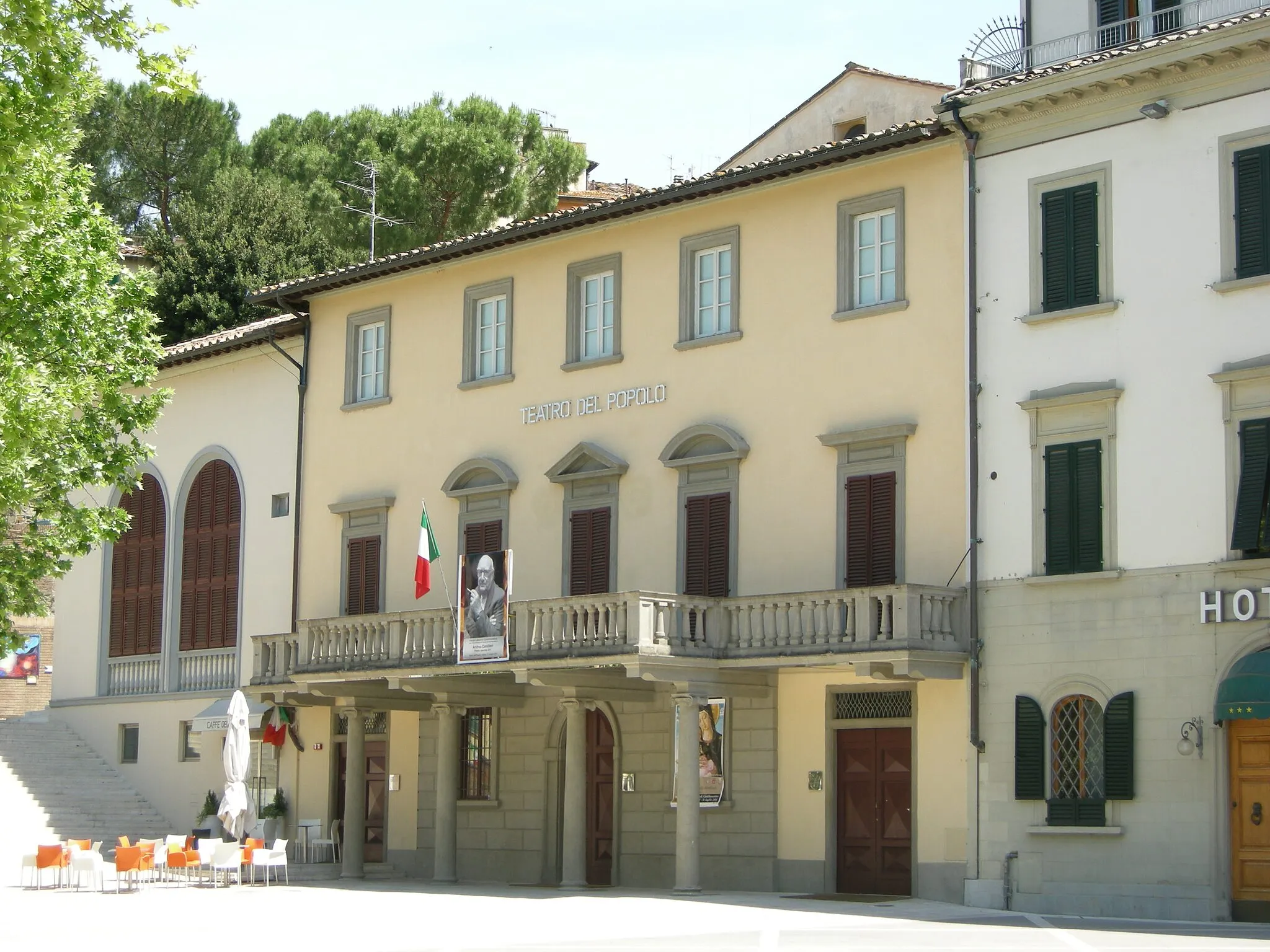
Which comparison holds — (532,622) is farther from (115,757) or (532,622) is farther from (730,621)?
(115,757)

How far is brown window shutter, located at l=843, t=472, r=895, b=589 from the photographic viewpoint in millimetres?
26656

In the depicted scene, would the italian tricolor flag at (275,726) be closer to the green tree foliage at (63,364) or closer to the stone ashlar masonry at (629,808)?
the stone ashlar masonry at (629,808)

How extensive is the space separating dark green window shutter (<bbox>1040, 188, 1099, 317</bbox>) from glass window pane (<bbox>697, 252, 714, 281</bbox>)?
596cm

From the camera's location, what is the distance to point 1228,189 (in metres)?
23.6

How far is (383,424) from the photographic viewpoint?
34500 millimetres

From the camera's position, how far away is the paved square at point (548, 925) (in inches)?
774

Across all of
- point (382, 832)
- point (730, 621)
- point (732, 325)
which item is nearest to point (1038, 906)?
point (730, 621)

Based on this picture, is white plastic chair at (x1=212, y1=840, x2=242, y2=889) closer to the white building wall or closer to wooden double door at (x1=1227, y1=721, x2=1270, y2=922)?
the white building wall

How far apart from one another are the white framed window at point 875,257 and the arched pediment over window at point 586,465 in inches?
198

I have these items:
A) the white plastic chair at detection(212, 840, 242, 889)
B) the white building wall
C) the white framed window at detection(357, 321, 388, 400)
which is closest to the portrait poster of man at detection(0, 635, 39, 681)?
the white framed window at detection(357, 321, 388, 400)

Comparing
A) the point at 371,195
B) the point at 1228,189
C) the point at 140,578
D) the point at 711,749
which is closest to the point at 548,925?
the point at 711,749

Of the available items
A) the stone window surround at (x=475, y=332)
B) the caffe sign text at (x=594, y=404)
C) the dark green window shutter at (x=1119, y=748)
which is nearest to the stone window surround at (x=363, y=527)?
the stone window surround at (x=475, y=332)

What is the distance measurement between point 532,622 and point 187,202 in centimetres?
2953

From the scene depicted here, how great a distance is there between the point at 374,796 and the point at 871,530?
12188 mm
